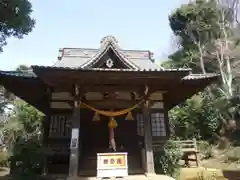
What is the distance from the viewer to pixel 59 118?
35.9ft

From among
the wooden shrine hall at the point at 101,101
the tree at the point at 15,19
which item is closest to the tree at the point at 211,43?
the wooden shrine hall at the point at 101,101

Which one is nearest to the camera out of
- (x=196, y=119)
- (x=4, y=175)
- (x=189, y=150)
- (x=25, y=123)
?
(x=4, y=175)

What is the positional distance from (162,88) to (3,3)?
22.2 ft

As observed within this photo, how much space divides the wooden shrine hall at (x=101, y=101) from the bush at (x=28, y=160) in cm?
48

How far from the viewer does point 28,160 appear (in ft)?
29.2

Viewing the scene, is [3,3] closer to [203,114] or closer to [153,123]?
[153,123]

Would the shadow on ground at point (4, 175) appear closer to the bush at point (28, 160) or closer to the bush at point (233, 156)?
the bush at point (28, 160)

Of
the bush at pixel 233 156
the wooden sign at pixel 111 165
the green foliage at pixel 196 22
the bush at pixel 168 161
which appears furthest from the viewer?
the green foliage at pixel 196 22

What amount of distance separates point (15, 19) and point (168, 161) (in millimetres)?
8351

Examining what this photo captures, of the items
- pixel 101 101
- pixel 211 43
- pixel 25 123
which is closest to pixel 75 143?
pixel 101 101

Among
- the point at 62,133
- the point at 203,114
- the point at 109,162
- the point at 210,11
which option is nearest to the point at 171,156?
the point at 109,162

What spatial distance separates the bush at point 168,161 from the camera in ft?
30.7

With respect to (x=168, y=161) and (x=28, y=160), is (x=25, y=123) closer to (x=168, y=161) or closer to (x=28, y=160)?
(x=28, y=160)

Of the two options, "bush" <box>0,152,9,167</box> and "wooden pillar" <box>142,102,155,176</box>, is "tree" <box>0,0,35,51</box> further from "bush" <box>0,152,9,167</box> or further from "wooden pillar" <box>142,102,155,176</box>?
"bush" <box>0,152,9,167</box>
